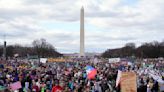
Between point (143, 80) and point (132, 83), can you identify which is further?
point (143, 80)

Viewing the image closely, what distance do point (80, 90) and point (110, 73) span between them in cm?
780

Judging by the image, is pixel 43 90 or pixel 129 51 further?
pixel 129 51

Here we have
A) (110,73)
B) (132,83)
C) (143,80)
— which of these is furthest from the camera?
(110,73)

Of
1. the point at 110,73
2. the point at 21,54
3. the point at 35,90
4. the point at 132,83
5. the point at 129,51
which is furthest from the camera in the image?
the point at 129,51

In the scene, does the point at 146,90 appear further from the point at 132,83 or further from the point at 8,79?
the point at 8,79

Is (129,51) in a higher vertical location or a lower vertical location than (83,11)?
lower

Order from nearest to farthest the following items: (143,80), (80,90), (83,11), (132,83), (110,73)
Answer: (132,83), (80,90), (143,80), (110,73), (83,11)

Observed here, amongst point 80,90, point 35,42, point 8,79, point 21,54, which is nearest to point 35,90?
point 80,90

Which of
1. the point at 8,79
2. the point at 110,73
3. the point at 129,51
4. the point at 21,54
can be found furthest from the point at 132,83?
the point at 129,51

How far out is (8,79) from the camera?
23.7 metres

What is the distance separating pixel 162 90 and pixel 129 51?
476 feet

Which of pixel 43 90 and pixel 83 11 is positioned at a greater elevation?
pixel 83 11

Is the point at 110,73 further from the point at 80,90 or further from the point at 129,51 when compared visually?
the point at 129,51

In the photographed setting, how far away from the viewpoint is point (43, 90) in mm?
20141
